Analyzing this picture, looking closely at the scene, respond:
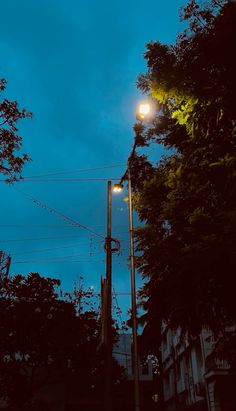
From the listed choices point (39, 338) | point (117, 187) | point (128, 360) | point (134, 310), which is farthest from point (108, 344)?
point (128, 360)

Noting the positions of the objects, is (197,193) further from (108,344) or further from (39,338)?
(39,338)

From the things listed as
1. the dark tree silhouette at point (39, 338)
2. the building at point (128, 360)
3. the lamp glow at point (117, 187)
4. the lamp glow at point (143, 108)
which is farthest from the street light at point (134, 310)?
the building at point (128, 360)

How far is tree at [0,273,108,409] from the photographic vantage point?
30.0 m

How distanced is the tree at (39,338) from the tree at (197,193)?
20214mm

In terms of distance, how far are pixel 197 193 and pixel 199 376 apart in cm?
2444

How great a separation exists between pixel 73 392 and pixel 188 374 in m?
10.6

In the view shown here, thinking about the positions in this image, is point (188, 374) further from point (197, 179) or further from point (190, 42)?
point (190, 42)

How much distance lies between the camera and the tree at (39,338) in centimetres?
3000

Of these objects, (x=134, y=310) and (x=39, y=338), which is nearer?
(x=134, y=310)

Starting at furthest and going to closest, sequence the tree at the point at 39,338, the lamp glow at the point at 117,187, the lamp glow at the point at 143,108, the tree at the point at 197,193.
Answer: the tree at the point at 39,338 → the lamp glow at the point at 117,187 → the lamp glow at the point at 143,108 → the tree at the point at 197,193

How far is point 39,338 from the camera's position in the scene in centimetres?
3019

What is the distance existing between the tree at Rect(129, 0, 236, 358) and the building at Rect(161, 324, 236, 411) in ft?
4.89

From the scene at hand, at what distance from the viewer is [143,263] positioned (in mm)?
12320

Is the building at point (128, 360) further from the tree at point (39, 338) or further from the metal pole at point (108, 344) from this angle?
the metal pole at point (108, 344)
